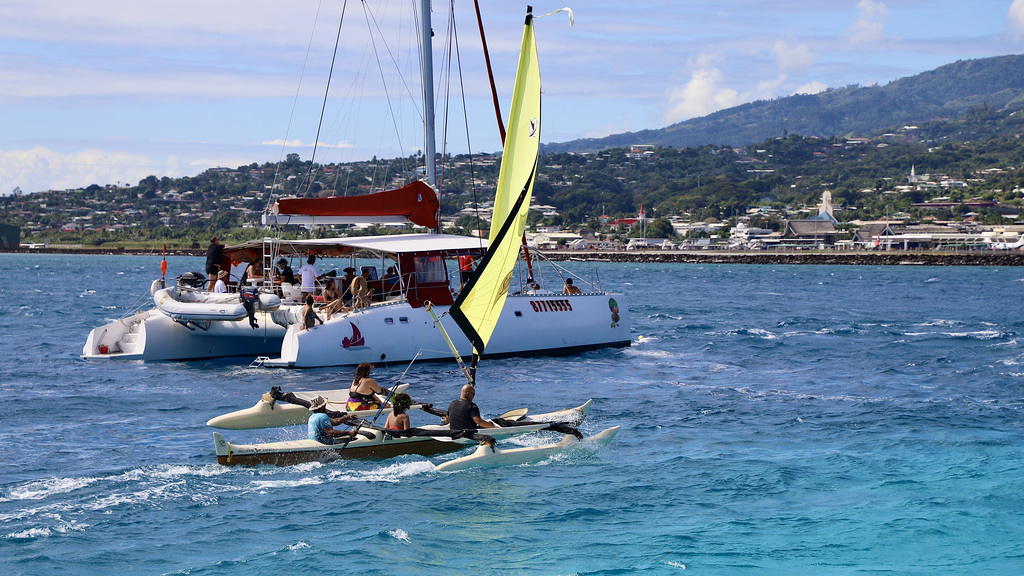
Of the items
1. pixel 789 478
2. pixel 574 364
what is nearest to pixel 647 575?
pixel 789 478

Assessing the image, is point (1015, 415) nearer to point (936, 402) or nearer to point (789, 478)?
point (936, 402)

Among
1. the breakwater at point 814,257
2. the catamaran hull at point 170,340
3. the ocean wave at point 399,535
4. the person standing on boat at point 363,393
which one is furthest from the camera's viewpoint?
the breakwater at point 814,257

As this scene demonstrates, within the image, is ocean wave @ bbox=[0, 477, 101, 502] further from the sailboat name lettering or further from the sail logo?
the sailboat name lettering

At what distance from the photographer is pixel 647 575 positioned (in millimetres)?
10094

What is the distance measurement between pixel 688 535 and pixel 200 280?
1761 centimetres

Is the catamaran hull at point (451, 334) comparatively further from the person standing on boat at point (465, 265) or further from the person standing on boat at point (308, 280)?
the person standing on boat at point (308, 280)

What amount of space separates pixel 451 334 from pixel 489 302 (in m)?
9.05

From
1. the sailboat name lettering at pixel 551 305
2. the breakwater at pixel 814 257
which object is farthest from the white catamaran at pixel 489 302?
the breakwater at pixel 814 257

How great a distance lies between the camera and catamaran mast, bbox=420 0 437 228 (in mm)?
25719

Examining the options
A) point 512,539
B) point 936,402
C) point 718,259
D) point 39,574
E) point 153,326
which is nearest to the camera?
point 39,574

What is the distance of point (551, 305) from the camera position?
25.0m

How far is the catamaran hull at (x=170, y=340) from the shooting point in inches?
916

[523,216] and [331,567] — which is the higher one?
[523,216]

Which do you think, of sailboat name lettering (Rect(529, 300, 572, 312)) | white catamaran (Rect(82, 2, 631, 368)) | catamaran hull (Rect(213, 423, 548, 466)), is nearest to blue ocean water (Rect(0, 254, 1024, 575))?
catamaran hull (Rect(213, 423, 548, 466))
